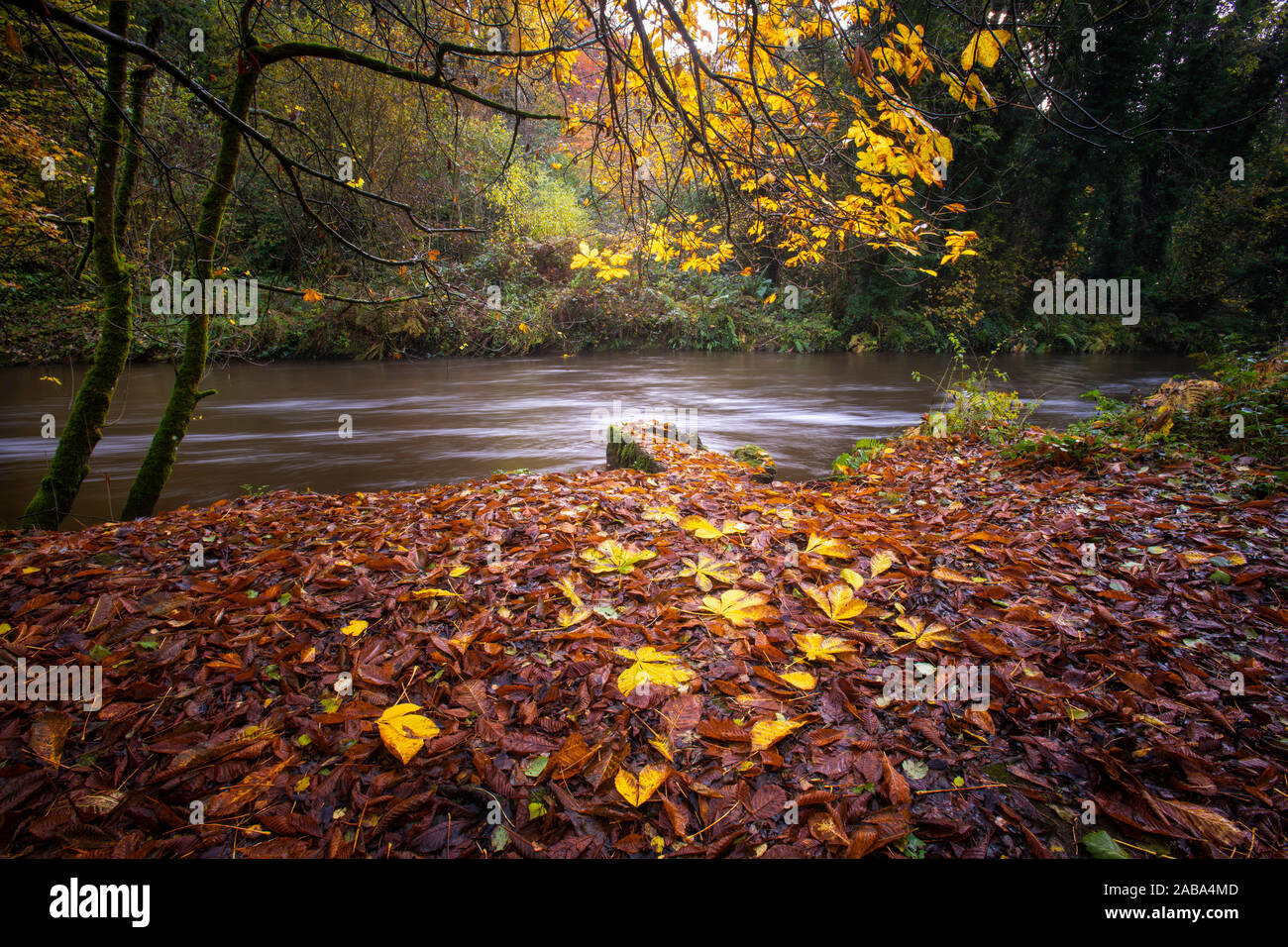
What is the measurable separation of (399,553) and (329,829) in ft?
5.67

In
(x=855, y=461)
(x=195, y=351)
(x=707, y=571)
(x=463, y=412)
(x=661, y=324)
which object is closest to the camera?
(x=707, y=571)

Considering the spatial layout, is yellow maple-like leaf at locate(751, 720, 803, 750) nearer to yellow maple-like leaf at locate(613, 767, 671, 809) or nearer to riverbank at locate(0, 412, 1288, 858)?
riverbank at locate(0, 412, 1288, 858)

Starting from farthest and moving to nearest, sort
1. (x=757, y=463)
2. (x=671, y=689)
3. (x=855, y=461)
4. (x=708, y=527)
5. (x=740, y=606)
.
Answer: (x=855, y=461) < (x=757, y=463) < (x=708, y=527) < (x=740, y=606) < (x=671, y=689)

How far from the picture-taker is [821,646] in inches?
83.3

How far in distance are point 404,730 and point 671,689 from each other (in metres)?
0.88

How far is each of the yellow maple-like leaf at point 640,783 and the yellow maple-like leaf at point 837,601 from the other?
1.08 meters

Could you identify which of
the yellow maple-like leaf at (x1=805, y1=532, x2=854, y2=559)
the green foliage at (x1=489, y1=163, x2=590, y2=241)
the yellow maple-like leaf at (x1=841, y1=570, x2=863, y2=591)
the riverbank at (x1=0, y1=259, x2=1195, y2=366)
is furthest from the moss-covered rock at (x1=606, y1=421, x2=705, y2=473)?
the green foliage at (x1=489, y1=163, x2=590, y2=241)

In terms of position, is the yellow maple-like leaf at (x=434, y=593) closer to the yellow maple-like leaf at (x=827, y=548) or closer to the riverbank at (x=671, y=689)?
the riverbank at (x=671, y=689)

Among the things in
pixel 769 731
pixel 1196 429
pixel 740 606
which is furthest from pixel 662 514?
pixel 1196 429

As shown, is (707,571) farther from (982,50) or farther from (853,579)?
(982,50)

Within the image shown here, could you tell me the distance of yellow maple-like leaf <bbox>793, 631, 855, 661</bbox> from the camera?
207cm

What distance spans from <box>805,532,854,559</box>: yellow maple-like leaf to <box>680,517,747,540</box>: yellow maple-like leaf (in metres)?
0.42

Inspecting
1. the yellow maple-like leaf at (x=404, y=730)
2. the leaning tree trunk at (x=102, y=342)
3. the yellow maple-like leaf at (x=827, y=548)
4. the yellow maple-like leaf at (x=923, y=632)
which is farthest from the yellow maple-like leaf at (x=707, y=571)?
the leaning tree trunk at (x=102, y=342)

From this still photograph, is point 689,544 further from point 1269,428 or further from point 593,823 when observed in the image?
Answer: point 1269,428
